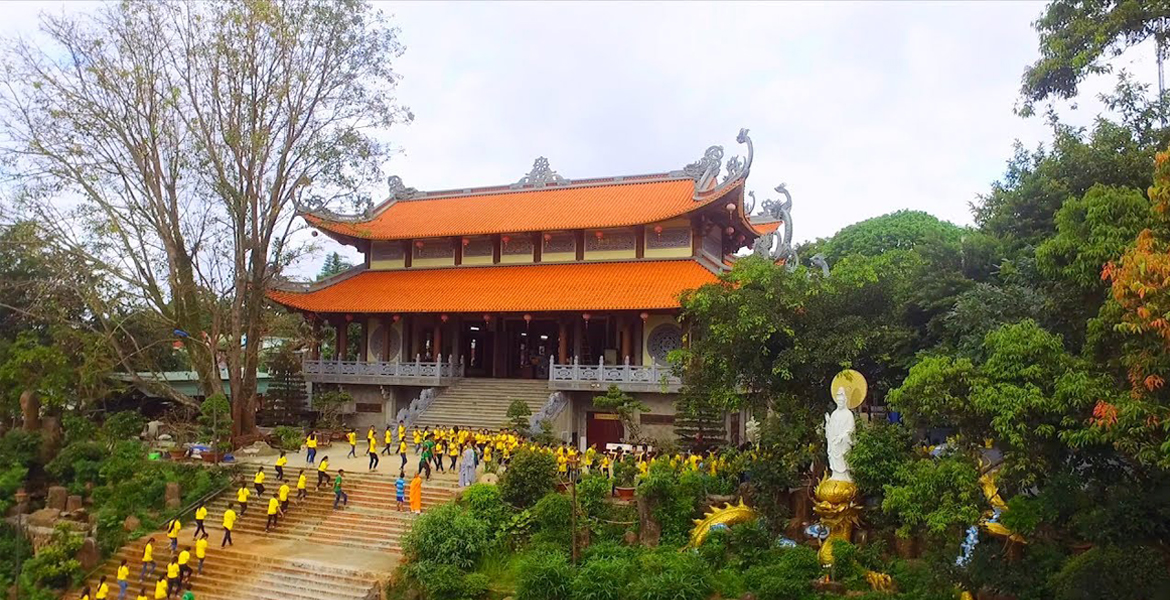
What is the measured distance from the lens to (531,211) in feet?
90.2

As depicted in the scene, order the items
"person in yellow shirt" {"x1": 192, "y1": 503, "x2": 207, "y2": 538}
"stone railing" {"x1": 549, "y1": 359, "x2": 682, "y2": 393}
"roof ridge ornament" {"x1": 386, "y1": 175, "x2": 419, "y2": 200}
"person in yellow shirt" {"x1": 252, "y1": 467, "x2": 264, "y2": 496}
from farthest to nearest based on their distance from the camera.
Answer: "roof ridge ornament" {"x1": 386, "y1": 175, "x2": 419, "y2": 200}, "stone railing" {"x1": 549, "y1": 359, "x2": 682, "y2": 393}, "person in yellow shirt" {"x1": 252, "y1": 467, "x2": 264, "y2": 496}, "person in yellow shirt" {"x1": 192, "y1": 503, "x2": 207, "y2": 538}

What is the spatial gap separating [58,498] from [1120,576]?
21.1m

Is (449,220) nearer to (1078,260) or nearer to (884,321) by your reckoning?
(884,321)

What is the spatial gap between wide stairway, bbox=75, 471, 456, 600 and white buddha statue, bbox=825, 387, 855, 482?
7.79 meters

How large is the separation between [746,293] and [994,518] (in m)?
5.47

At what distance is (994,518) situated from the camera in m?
11.1

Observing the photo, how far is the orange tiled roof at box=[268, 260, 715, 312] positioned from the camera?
22.6 m

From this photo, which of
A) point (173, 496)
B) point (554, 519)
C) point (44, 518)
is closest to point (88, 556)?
point (173, 496)

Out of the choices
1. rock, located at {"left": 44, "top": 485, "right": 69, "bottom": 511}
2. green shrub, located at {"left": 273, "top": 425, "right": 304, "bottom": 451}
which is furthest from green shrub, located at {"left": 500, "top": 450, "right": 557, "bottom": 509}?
rock, located at {"left": 44, "top": 485, "right": 69, "bottom": 511}

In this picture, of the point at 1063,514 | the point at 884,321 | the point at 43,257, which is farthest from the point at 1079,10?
the point at 43,257

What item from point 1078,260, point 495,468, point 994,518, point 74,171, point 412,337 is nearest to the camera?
point 1078,260

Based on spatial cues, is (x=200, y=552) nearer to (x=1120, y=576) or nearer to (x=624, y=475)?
(x=624, y=475)

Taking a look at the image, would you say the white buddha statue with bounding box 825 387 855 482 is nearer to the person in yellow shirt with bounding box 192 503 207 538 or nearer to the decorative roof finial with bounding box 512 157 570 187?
the person in yellow shirt with bounding box 192 503 207 538

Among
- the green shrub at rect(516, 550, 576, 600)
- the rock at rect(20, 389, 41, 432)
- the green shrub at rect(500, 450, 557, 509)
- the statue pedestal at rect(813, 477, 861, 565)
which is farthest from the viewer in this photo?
the rock at rect(20, 389, 41, 432)
